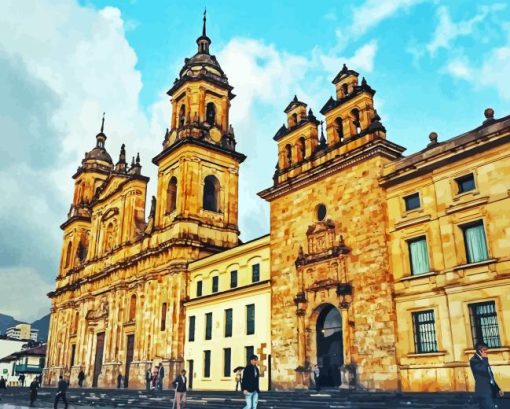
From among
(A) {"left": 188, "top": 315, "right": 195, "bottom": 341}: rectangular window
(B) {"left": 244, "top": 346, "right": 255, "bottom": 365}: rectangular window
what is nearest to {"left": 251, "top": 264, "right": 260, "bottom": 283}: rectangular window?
(B) {"left": 244, "top": 346, "right": 255, "bottom": 365}: rectangular window

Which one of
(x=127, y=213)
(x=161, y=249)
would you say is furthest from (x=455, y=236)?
(x=127, y=213)

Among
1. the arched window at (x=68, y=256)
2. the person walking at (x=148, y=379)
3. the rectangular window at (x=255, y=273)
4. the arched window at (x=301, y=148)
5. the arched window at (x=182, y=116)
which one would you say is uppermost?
the arched window at (x=182, y=116)

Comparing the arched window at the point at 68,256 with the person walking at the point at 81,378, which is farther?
the arched window at the point at 68,256

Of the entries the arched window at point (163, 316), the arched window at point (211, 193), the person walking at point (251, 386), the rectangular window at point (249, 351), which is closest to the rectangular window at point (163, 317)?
the arched window at point (163, 316)

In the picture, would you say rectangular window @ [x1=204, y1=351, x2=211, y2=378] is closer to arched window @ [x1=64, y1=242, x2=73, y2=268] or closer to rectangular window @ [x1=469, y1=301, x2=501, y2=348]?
rectangular window @ [x1=469, y1=301, x2=501, y2=348]

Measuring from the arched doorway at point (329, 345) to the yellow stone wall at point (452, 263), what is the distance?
4.38 meters

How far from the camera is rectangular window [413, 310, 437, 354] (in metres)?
22.4

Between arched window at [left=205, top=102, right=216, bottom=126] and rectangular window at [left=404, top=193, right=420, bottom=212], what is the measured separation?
96.3 ft

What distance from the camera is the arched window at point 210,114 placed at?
168 ft

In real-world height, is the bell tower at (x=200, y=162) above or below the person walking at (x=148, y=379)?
above

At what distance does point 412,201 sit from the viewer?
81.8 ft

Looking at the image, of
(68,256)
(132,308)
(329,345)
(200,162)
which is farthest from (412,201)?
(68,256)

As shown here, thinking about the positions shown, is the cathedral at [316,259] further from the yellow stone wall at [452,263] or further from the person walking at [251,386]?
the person walking at [251,386]

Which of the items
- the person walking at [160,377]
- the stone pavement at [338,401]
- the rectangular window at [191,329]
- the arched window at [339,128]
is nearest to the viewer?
the stone pavement at [338,401]
